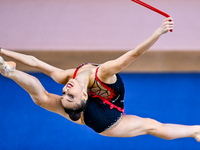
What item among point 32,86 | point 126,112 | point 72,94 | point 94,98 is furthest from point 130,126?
point 126,112

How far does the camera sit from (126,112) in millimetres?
1952

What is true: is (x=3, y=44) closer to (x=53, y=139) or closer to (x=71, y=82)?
(x=53, y=139)

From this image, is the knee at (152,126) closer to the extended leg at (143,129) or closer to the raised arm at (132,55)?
the extended leg at (143,129)

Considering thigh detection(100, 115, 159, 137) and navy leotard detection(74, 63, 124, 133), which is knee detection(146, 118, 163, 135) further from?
navy leotard detection(74, 63, 124, 133)

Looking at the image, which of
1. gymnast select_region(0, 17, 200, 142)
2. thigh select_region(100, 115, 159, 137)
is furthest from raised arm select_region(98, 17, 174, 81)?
thigh select_region(100, 115, 159, 137)

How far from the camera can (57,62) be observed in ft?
6.51

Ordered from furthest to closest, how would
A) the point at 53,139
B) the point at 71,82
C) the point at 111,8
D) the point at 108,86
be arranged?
1. the point at 111,8
2. the point at 53,139
3. the point at 108,86
4. the point at 71,82

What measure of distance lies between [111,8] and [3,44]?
0.75 m

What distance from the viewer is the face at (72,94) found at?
3.59 ft

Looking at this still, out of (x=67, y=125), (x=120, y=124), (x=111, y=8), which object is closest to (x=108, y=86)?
(x=120, y=124)

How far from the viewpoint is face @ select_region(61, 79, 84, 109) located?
1.09 m

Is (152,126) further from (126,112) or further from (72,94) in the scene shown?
(126,112)

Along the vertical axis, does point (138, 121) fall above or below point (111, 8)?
below

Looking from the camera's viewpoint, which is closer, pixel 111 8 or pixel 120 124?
pixel 120 124
